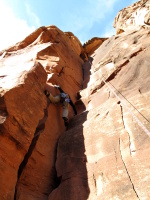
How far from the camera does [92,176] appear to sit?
5195 millimetres

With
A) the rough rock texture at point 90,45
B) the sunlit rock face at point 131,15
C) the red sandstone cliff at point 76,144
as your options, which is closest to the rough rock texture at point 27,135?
the red sandstone cliff at point 76,144

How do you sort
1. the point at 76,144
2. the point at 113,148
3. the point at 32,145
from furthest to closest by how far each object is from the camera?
the point at 76,144 → the point at 32,145 → the point at 113,148

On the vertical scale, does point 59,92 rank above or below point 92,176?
above

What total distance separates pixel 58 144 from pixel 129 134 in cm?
280

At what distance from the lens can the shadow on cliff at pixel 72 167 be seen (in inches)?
199

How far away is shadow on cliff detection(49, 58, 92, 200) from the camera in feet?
16.6

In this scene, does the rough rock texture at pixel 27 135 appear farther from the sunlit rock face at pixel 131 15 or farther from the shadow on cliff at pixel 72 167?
the sunlit rock face at pixel 131 15

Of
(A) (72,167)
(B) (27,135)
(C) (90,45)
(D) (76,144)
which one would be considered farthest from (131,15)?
(B) (27,135)

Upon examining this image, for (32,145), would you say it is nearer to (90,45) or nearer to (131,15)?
(90,45)

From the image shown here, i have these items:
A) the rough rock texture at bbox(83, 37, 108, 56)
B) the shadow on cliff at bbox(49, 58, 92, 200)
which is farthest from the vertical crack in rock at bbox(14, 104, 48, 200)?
the rough rock texture at bbox(83, 37, 108, 56)

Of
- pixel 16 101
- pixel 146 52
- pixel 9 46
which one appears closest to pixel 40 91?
pixel 16 101

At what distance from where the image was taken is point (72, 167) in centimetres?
584

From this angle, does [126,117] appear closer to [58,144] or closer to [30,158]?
[58,144]

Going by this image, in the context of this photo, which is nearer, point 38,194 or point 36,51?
point 38,194
